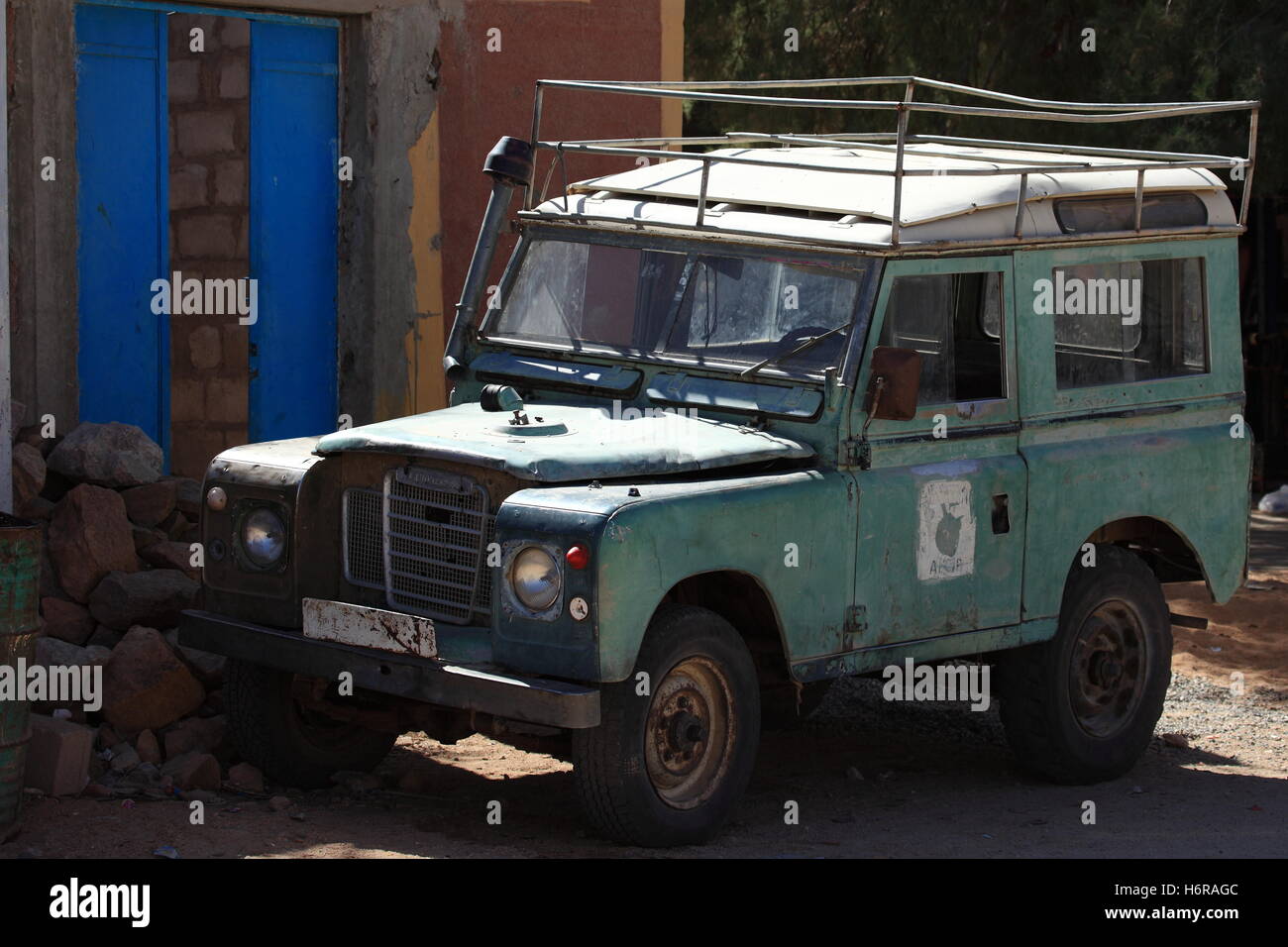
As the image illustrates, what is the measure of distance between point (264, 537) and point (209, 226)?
347cm

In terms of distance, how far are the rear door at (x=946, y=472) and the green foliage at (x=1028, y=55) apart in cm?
632

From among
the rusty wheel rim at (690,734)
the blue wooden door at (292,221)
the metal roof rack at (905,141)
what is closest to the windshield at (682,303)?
the metal roof rack at (905,141)

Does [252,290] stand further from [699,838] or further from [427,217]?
[699,838]

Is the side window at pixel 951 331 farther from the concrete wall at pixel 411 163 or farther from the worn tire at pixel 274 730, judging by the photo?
→ the concrete wall at pixel 411 163

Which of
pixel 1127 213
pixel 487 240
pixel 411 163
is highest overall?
pixel 411 163

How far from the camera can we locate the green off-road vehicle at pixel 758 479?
5.57m

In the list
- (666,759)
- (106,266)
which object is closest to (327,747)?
(666,759)

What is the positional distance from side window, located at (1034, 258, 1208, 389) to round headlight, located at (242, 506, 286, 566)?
2947 millimetres

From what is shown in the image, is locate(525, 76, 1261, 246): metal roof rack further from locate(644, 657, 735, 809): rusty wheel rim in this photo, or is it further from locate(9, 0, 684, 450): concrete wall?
locate(9, 0, 684, 450): concrete wall

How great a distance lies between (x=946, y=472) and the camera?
6457 mm

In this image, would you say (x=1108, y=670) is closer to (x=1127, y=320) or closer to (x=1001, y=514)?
(x=1001, y=514)

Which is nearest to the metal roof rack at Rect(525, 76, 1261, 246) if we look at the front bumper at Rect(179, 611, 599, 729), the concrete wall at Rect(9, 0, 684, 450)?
the concrete wall at Rect(9, 0, 684, 450)

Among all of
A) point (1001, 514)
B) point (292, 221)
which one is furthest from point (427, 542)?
point (292, 221)

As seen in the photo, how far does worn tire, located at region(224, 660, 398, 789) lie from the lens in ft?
20.8
